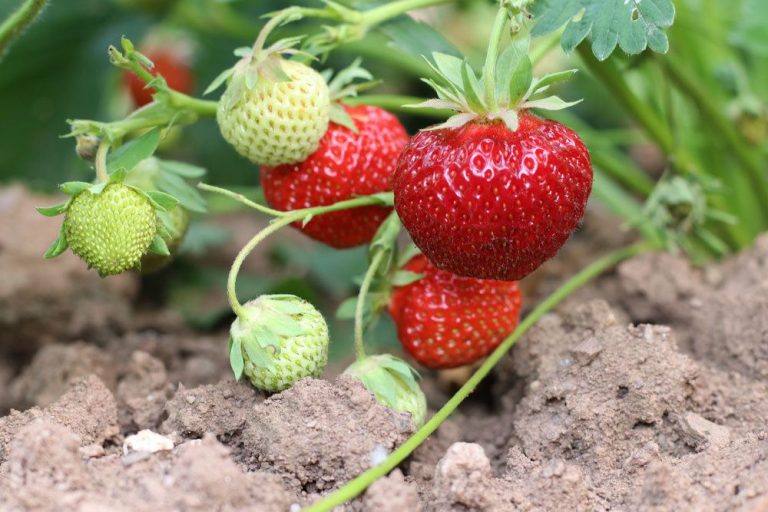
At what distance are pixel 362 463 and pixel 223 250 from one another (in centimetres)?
123

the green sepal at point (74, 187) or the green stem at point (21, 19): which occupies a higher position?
the green stem at point (21, 19)

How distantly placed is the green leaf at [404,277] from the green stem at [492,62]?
268 mm

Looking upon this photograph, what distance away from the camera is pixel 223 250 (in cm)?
217

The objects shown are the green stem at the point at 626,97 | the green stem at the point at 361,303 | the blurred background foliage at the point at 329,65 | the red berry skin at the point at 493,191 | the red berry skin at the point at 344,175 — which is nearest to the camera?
the red berry skin at the point at 493,191

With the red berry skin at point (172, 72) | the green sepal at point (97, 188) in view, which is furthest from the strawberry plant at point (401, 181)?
the red berry skin at point (172, 72)

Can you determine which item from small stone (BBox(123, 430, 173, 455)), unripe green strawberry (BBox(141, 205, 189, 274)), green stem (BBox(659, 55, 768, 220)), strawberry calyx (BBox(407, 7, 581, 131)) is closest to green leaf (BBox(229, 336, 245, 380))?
small stone (BBox(123, 430, 173, 455))

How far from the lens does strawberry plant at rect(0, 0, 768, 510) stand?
1042 mm

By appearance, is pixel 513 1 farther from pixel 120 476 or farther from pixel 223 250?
pixel 223 250

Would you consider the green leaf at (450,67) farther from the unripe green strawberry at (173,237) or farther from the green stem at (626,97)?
the unripe green strawberry at (173,237)

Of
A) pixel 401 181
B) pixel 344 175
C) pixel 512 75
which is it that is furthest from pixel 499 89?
pixel 344 175

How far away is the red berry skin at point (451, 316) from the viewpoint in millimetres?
1221

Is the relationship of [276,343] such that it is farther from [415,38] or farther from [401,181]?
[415,38]

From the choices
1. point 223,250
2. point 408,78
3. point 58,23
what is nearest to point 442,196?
point 223,250

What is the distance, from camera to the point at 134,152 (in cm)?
120
